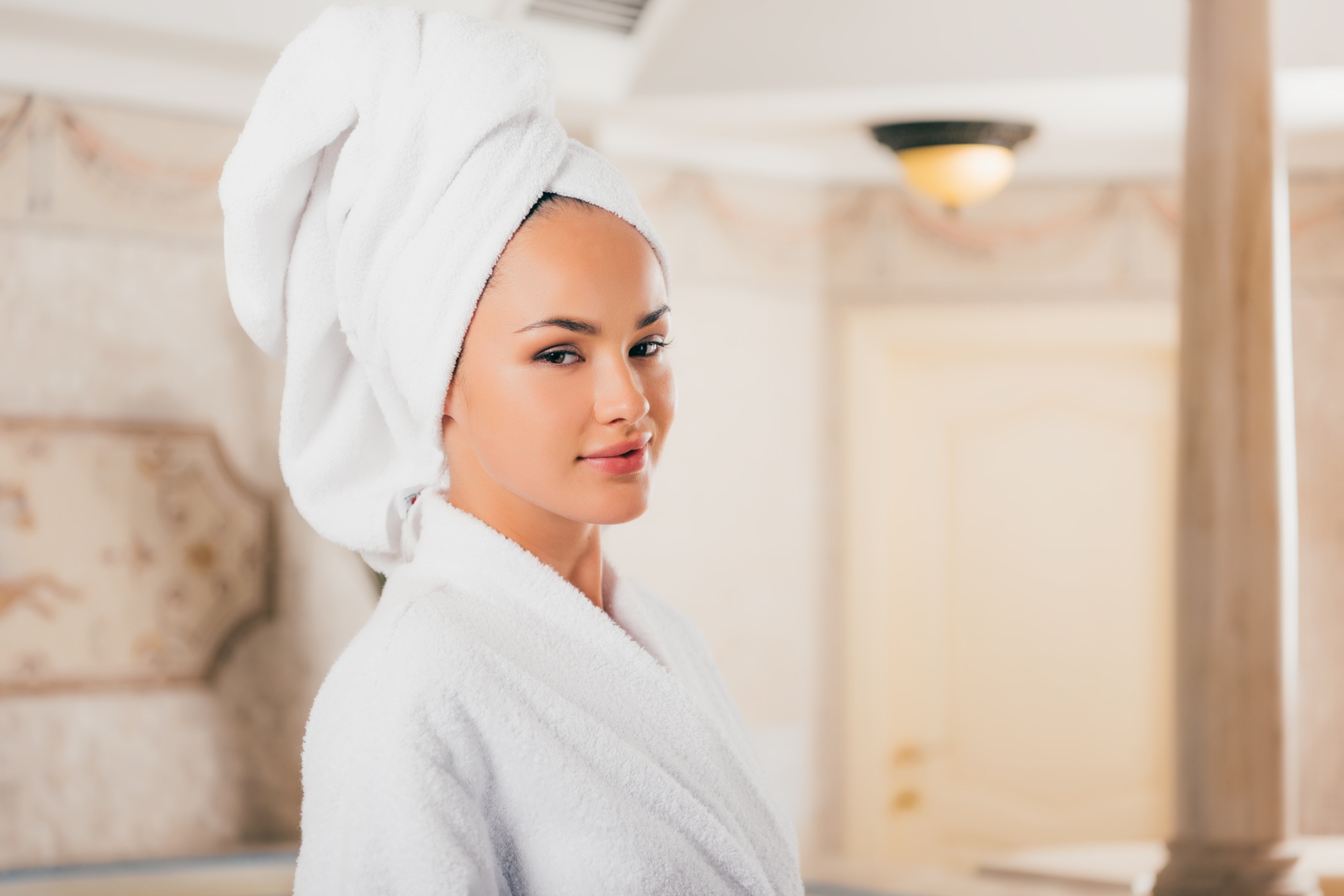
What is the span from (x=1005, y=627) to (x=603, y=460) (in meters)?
3.17

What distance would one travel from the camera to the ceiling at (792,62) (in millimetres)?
2592

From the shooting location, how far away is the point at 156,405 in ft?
8.89

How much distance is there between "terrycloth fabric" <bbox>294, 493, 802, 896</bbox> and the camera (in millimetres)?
716

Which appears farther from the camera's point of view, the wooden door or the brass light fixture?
the wooden door

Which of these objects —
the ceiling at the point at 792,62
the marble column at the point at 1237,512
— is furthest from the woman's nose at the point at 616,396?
the ceiling at the point at 792,62

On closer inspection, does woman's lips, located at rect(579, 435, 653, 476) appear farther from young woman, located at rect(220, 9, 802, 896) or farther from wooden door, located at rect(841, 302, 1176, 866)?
wooden door, located at rect(841, 302, 1176, 866)

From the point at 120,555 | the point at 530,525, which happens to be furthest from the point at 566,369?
the point at 120,555

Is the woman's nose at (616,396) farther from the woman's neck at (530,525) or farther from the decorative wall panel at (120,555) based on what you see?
the decorative wall panel at (120,555)

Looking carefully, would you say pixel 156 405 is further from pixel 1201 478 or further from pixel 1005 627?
pixel 1005 627

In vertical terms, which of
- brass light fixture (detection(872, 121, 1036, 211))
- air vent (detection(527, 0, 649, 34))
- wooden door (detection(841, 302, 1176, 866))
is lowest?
wooden door (detection(841, 302, 1176, 866))

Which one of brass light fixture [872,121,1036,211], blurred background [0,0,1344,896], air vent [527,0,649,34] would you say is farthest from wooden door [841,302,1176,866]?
air vent [527,0,649,34]

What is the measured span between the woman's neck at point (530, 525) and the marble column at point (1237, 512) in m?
1.34

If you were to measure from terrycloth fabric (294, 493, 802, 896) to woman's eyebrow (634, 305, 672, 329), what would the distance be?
0.16 m

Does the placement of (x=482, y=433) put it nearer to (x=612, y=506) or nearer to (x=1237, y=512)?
(x=612, y=506)
